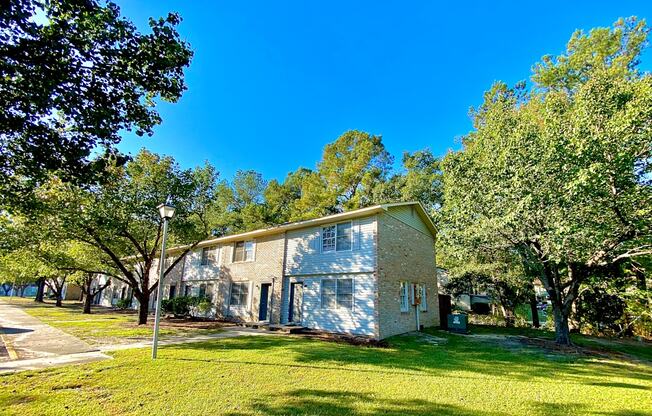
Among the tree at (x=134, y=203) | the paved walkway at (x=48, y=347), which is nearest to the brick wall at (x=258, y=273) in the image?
the tree at (x=134, y=203)

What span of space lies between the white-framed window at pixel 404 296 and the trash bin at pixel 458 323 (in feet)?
9.09

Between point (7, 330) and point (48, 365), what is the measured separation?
338 inches

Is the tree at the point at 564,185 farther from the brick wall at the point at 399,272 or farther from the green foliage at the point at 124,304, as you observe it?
the green foliage at the point at 124,304

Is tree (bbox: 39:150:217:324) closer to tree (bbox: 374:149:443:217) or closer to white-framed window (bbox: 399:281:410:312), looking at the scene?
white-framed window (bbox: 399:281:410:312)

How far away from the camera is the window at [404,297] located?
1485cm

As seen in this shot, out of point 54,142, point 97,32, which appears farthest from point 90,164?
point 97,32

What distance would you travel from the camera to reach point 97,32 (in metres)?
5.83

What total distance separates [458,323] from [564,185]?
8.68 meters

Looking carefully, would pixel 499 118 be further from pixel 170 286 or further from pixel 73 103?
pixel 170 286

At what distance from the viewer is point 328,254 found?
1472 cm

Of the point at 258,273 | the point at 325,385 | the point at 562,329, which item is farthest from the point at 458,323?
the point at 325,385

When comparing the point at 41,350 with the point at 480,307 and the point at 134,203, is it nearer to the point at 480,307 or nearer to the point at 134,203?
the point at 134,203

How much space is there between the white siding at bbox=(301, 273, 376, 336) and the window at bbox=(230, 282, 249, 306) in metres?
4.78

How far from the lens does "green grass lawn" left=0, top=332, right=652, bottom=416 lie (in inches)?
204
